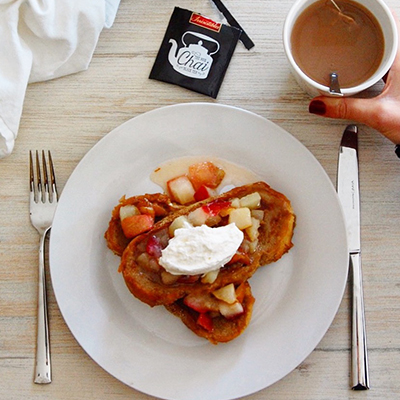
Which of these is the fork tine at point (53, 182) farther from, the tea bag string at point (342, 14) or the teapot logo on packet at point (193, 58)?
the tea bag string at point (342, 14)

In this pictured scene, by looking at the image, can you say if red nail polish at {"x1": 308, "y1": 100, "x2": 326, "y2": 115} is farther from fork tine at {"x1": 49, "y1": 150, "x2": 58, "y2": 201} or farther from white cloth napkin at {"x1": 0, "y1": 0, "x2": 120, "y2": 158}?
fork tine at {"x1": 49, "y1": 150, "x2": 58, "y2": 201}

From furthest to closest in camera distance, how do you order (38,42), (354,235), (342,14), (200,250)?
(38,42)
(354,235)
(342,14)
(200,250)

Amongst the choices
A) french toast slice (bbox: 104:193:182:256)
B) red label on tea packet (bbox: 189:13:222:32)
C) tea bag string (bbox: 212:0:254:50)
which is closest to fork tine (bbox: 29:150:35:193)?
french toast slice (bbox: 104:193:182:256)

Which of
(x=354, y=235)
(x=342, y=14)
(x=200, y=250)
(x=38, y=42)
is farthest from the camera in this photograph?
(x=38, y=42)

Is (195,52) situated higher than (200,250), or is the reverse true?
(195,52)

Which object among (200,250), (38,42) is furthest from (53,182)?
(200,250)

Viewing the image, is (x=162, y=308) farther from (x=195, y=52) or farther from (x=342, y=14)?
(x=342, y=14)

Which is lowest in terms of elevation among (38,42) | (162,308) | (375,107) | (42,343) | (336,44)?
(42,343)

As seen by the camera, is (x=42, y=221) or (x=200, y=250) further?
(x=42, y=221)

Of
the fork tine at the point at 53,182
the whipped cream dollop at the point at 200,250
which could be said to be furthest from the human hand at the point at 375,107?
the fork tine at the point at 53,182
